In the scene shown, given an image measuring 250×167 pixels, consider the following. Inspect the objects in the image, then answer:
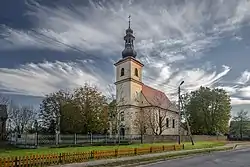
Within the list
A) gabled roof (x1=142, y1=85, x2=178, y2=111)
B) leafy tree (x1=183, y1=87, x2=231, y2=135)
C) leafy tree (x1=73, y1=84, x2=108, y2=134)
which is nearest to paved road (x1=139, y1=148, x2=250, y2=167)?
leafy tree (x1=73, y1=84, x2=108, y2=134)

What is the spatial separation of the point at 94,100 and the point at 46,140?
12.2 m

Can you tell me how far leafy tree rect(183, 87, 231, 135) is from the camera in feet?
240

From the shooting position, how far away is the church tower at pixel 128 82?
64875 mm

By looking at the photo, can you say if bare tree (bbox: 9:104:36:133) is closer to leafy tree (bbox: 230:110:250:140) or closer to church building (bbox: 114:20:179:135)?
church building (bbox: 114:20:179:135)

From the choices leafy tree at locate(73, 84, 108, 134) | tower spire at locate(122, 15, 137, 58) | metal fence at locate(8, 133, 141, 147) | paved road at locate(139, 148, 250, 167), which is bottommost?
paved road at locate(139, 148, 250, 167)

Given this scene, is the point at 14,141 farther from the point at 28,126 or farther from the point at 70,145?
the point at 28,126

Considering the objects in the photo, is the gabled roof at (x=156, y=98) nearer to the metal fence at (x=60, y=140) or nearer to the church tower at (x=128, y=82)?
the church tower at (x=128, y=82)

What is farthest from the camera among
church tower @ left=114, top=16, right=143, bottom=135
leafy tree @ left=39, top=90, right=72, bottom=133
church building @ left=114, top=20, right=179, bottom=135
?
church tower @ left=114, top=16, right=143, bottom=135

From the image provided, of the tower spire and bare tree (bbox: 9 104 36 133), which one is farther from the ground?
the tower spire

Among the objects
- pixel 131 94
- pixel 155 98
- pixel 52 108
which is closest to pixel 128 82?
pixel 131 94

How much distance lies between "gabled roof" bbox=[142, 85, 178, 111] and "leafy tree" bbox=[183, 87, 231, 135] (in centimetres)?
647

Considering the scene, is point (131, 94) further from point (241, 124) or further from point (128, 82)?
point (241, 124)

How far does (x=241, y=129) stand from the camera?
83.5m

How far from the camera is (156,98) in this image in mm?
72625
